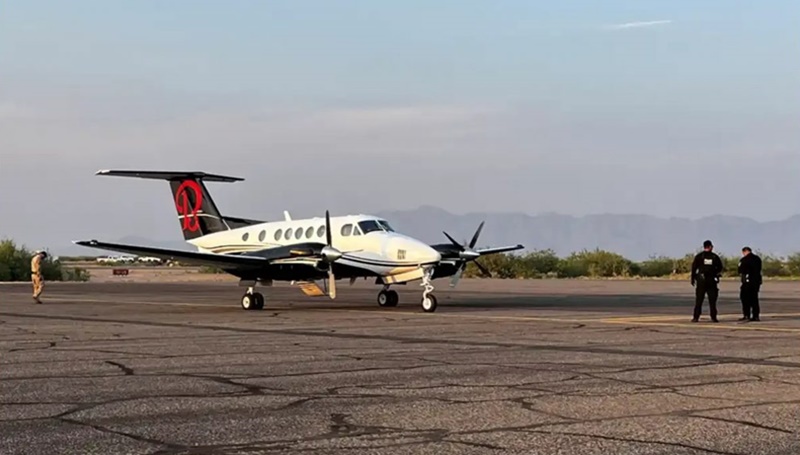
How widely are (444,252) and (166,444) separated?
20445mm

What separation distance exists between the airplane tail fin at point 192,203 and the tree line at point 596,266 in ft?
113

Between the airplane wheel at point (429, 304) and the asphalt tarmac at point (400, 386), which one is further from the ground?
the airplane wheel at point (429, 304)

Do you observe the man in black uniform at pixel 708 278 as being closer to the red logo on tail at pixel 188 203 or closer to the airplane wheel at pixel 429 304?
the airplane wheel at pixel 429 304

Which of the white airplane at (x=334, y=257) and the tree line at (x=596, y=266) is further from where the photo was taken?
the tree line at (x=596, y=266)

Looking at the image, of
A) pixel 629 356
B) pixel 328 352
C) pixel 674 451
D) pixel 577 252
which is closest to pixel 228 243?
pixel 328 352

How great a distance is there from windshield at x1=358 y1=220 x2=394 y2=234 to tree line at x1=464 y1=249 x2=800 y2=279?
38.1m

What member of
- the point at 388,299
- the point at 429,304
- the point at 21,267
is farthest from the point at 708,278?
the point at 21,267

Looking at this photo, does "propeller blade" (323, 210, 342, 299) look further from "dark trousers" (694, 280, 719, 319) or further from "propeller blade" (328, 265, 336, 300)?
"dark trousers" (694, 280, 719, 319)

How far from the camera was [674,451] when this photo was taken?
7859mm

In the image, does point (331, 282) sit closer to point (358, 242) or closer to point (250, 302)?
point (358, 242)

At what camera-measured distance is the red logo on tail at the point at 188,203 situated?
34.5m

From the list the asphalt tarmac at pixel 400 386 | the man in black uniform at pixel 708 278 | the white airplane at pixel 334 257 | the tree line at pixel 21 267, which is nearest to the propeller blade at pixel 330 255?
the white airplane at pixel 334 257

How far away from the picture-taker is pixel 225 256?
2845 centimetres

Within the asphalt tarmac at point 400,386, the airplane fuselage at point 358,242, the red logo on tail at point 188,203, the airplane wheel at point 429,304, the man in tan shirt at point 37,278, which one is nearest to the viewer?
the asphalt tarmac at point 400,386
